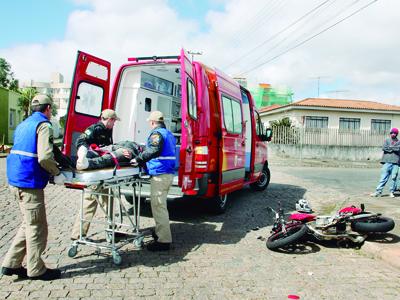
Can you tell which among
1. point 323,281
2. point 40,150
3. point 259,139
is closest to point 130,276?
point 40,150

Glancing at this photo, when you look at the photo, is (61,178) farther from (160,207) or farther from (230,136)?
(230,136)

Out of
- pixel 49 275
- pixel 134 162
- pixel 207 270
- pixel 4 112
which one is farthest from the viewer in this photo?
pixel 4 112

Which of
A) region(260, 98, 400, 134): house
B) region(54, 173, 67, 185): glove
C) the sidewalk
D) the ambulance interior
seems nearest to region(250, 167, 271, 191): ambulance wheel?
the sidewalk

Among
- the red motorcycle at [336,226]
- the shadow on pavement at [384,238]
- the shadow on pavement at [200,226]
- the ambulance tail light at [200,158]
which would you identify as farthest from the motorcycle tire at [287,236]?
the ambulance tail light at [200,158]

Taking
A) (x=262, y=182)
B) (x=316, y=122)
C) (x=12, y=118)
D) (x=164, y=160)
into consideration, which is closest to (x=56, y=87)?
(x=12, y=118)

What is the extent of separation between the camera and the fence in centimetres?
2655

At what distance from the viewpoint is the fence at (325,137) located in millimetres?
26547

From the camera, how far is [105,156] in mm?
4891

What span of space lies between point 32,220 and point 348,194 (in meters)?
9.43

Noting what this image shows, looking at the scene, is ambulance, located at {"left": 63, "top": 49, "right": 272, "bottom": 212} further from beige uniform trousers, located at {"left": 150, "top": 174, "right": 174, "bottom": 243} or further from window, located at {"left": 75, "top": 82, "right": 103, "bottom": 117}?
beige uniform trousers, located at {"left": 150, "top": 174, "right": 174, "bottom": 243}

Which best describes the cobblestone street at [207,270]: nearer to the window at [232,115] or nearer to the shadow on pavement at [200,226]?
the shadow on pavement at [200,226]

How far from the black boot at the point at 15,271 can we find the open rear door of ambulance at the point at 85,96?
7.64 ft

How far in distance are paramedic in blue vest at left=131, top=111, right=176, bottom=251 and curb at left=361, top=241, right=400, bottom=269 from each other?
291 cm

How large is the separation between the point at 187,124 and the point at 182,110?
228 mm
